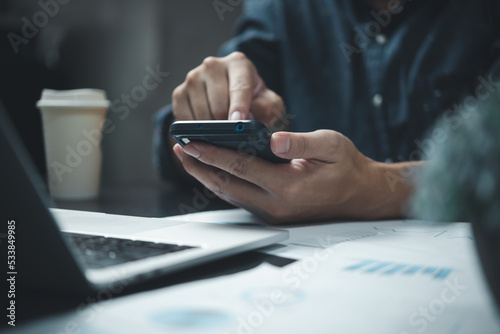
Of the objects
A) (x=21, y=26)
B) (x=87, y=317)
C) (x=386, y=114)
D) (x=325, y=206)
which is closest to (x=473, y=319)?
(x=87, y=317)

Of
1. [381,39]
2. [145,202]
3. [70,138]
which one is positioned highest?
[381,39]

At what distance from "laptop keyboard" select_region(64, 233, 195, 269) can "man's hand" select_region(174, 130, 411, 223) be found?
16 centimetres

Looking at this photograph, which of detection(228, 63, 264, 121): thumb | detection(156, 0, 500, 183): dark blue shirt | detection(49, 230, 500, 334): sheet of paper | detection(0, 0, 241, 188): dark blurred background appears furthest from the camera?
detection(0, 0, 241, 188): dark blurred background

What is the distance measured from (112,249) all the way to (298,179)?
259 mm

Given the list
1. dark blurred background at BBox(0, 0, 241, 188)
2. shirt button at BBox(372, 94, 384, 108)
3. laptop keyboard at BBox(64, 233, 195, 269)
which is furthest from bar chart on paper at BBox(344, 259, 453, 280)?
dark blurred background at BBox(0, 0, 241, 188)

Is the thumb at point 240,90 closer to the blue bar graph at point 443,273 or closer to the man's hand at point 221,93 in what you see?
the man's hand at point 221,93

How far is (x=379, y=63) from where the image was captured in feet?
3.27

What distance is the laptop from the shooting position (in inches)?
9.8

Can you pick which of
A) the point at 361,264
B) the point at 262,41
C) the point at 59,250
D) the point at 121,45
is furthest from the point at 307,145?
the point at 121,45

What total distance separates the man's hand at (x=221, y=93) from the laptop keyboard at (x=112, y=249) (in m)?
0.36

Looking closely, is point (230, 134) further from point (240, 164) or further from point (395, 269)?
point (395, 269)

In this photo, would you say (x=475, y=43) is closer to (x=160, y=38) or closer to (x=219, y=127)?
(x=219, y=127)

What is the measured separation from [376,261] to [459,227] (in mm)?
197

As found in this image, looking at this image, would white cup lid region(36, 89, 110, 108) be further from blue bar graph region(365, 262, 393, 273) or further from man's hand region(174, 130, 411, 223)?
blue bar graph region(365, 262, 393, 273)
